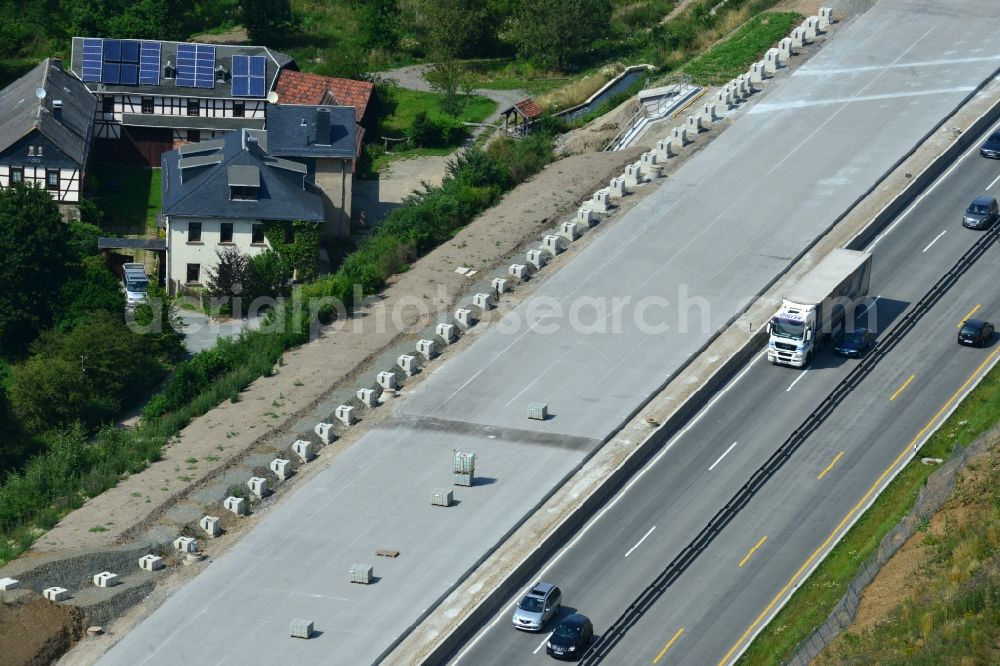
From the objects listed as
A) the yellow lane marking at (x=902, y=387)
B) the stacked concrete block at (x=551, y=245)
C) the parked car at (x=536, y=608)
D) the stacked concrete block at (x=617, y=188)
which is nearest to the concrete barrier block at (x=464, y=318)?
the stacked concrete block at (x=551, y=245)

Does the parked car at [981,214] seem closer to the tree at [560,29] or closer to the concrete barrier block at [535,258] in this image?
the concrete barrier block at [535,258]

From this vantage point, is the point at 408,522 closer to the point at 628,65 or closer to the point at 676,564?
the point at 676,564

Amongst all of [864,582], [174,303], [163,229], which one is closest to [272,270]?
[174,303]

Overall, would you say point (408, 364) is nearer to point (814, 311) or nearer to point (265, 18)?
point (814, 311)

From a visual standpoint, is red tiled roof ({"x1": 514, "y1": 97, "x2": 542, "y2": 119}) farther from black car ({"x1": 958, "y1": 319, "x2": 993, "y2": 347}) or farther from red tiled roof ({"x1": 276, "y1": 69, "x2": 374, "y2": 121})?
black car ({"x1": 958, "y1": 319, "x2": 993, "y2": 347})

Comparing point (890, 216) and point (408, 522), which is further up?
point (890, 216)

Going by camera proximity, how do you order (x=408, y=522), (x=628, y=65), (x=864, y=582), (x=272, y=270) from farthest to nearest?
(x=628, y=65) < (x=272, y=270) < (x=408, y=522) < (x=864, y=582)

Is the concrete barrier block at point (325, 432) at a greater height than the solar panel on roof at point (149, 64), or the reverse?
the solar panel on roof at point (149, 64)

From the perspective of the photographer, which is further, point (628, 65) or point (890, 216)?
point (628, 65)
